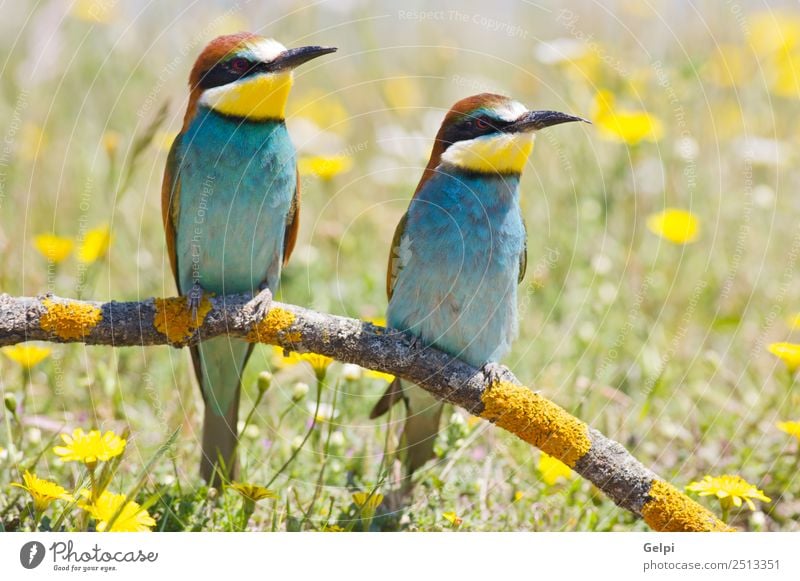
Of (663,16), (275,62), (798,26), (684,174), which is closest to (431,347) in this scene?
(275,62)

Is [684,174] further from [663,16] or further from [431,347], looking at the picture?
[431,347]

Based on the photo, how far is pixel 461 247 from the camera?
2.60 m

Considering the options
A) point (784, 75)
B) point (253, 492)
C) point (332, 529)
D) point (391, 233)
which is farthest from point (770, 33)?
point (253, 492)

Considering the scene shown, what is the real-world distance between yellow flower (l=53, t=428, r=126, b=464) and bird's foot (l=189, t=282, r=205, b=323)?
1.12 ft

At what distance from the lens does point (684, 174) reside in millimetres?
4195

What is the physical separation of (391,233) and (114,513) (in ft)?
6.81

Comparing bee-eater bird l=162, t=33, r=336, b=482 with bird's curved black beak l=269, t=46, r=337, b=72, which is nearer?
bird's curved black beak l=269, t=46, r=337, b=72

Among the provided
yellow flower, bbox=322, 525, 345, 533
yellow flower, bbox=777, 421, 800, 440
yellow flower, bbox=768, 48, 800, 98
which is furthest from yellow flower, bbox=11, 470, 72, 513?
yellow flower, bbox=768, 48, 800, 98

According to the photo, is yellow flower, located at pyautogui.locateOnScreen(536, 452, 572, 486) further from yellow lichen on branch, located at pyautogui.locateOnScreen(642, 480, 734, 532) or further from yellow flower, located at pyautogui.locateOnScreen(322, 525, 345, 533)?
yellow flower, located at pyautogui.locateOnScreen(322, 525, 345, 533)

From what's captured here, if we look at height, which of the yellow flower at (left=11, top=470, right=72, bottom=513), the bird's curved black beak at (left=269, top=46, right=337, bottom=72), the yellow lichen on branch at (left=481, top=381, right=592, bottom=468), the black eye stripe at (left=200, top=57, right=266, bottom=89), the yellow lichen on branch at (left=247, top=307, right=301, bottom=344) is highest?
the bird's curved black beak at (left=269, top=46, right=337, bottom=72)

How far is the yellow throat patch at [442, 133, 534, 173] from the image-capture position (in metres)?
2.52

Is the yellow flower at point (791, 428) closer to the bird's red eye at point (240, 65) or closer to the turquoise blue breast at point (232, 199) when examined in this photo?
the turquoise blue breast at point (232, 199)
